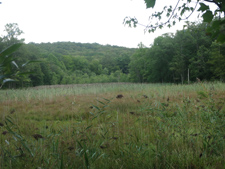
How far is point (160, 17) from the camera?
3596 mm

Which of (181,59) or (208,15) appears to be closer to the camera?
(208,15)

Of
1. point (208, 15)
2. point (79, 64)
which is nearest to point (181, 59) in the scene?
point (208, 15)

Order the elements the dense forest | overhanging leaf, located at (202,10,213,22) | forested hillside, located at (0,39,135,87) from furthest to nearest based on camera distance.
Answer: forested hillside, located at (0,39,135,87) < the dense forest < overhanging leaf, located at (202,10,213,22)

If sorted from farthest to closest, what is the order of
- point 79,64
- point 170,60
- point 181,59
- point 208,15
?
point 79,64, point 170,60, point 181,59, point 208,15

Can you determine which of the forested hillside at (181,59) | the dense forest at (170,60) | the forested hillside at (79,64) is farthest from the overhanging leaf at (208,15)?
the forested hillside at (79,64)

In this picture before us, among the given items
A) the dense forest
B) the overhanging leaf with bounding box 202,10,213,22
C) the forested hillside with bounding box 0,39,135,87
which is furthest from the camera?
the forested hillside with bounding box 0,39,135,87

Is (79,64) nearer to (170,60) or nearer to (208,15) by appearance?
(170,60)

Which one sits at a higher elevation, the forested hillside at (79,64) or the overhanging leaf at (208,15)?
the forested hillside at (79,64)

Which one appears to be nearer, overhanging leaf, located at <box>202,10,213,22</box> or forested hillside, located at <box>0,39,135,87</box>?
overhanging leaf, located at <box>202,10,213,22</box>

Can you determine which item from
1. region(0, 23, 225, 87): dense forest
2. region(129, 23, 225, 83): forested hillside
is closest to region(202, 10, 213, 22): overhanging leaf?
region(0, 23, 225, 87): dense forest

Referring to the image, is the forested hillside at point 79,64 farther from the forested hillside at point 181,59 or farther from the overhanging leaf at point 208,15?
the overhanging leaf at point 208,15

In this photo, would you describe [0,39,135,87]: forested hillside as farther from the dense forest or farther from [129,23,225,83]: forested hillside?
[129,23,225,83]: forested hillside

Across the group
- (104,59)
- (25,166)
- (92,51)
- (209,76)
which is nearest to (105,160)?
(25,166)

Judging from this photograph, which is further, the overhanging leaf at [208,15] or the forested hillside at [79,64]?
the forested hillside at [79,64]
